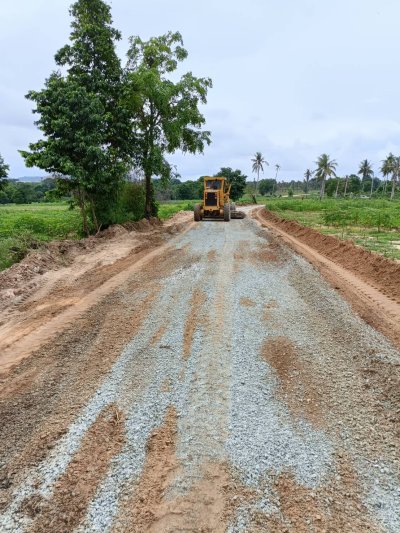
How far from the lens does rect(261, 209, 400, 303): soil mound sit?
7988 millimetres

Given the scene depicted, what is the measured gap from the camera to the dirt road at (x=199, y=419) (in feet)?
8.72

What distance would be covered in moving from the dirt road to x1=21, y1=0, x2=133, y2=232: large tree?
8457mm

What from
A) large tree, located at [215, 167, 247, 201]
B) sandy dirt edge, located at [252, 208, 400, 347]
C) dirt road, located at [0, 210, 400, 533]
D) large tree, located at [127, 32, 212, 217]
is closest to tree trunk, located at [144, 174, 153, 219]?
large tree, located at [127, 32, 212, 217]

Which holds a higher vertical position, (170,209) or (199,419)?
(199,419)

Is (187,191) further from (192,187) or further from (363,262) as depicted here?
(363,262)

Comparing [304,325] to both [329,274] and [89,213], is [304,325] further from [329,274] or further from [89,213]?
[89,213]

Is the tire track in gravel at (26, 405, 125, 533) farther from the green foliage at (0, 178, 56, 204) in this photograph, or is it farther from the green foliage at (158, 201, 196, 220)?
the green foliage at (0, 178, 56, 204)

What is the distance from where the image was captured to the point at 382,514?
262cm

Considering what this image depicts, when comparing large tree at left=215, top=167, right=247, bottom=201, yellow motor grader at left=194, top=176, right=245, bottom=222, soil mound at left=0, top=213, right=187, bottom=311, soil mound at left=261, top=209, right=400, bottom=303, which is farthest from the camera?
large tree at left=215, top=167, right=247, bottom=201

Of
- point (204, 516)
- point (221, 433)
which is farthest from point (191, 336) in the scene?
point (204, 516)

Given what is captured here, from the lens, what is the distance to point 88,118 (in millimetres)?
13711

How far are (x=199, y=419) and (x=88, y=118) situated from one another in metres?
12.9

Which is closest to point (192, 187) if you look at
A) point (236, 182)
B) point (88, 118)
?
point (236, 182)

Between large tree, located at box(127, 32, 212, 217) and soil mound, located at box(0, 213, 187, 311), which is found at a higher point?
large tree, located at box(127, 32, 212, 217)
